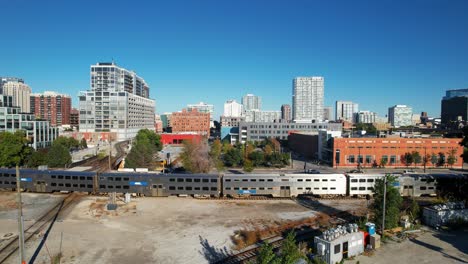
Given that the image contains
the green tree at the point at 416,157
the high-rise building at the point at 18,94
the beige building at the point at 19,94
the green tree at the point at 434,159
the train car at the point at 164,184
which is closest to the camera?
the train car at the point at 164,184

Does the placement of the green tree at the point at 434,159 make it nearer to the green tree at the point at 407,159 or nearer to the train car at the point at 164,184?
the green tree at the point at 407,159

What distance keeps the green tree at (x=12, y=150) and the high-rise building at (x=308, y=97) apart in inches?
5557

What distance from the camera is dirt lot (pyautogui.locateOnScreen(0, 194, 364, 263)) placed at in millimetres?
17875

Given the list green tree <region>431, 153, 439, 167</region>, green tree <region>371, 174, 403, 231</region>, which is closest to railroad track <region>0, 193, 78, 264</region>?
green tree <region>371, 174, 403, 231</region>

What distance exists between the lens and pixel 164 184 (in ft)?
101

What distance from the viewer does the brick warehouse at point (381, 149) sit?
176ft

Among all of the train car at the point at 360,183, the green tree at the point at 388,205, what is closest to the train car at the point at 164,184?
the train car at the point at 360,183

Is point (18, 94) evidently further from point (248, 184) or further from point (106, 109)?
point (248, 184)

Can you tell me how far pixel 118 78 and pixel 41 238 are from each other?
110m

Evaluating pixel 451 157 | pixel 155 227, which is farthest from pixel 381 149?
pixel 155 227

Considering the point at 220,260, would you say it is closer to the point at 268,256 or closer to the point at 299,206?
the point at 268,256

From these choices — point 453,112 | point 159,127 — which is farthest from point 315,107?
point 159,127

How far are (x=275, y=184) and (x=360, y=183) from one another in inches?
366

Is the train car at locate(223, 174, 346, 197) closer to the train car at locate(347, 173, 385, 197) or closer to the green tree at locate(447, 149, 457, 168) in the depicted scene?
the train car at locate(347, 173, 385, 197)
